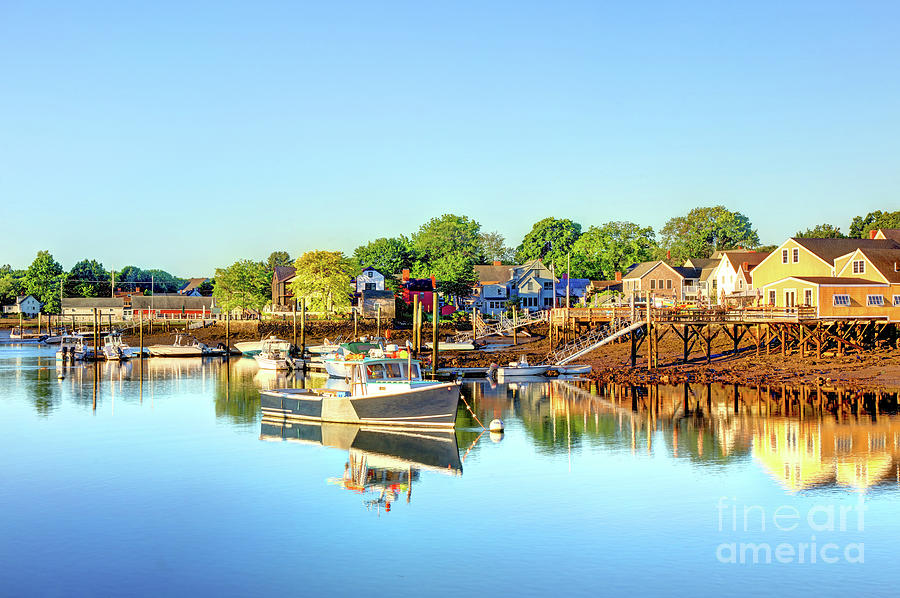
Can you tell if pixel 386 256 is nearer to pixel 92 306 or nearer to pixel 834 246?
pixel 92 306

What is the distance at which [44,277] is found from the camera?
181 metres

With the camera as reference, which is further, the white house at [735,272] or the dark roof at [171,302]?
the dark roof at [171,302]

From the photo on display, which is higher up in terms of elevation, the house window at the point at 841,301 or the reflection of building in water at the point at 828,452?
the house window at the point at 841,301

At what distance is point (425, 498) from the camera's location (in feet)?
93.6

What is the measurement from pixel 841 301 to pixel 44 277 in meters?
161

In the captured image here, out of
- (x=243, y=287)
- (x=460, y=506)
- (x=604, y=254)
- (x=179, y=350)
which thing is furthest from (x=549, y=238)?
(x=460, y=506)

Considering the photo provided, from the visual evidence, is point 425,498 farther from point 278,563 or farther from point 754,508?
point 754,508

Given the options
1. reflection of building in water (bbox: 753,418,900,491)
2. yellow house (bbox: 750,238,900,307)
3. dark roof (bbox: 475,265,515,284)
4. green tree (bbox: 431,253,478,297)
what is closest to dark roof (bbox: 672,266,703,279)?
green tree (bbox: 431,253,478,297)

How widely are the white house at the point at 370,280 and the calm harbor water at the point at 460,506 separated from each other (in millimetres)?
91075

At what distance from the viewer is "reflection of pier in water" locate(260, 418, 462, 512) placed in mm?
30219

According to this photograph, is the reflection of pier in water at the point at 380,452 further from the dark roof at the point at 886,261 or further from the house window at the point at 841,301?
the dark roof at the point at 886,261

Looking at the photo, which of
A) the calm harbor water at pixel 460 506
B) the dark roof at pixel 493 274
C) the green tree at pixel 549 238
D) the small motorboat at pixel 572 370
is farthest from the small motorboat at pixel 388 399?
the green tree at pixel 549 238

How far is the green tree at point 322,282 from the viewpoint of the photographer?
119000 mm

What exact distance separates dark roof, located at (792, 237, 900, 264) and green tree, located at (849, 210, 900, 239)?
54.6 meters
